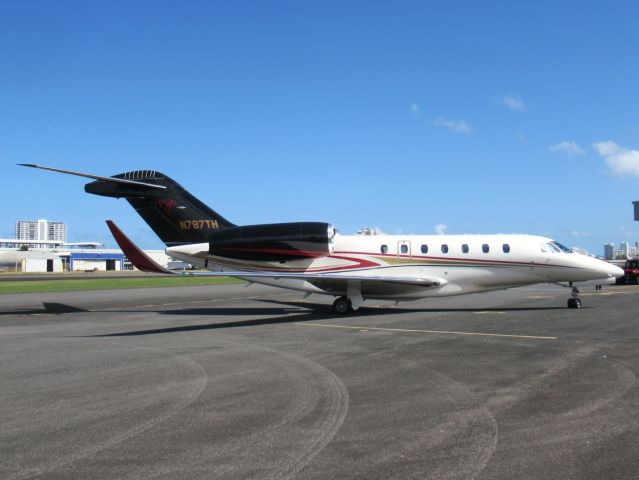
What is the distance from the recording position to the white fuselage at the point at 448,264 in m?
19.7

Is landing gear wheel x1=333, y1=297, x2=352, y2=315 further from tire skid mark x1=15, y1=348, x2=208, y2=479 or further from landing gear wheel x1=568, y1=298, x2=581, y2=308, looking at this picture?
tire skid mark x1=15, y1=348, x2=208, y2=479

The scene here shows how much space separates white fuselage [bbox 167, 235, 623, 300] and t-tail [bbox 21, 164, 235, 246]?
1.64 metres

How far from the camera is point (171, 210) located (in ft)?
69.3

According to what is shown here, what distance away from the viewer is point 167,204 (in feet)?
69.3

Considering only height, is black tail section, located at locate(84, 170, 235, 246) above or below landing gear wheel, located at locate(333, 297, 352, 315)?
above

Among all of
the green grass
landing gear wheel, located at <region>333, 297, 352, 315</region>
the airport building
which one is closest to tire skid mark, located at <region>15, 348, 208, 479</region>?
landing gear wheel, located at <region>333, 297, 352, 315</region>

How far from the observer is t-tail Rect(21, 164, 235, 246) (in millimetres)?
21047

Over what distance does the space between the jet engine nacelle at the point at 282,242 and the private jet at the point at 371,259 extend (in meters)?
0.04

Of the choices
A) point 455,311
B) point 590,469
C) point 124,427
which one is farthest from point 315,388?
point 455,311

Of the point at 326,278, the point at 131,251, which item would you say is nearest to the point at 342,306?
the point at 326,278

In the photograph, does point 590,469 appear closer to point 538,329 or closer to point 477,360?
point 477,360

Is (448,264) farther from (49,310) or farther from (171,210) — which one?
(49,310)

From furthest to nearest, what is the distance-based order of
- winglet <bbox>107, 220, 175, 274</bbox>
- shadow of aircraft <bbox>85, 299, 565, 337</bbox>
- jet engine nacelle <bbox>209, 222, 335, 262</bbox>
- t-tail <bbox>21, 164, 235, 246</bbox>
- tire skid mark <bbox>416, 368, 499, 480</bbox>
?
t-tail <bbox>21, 164, 235, 246</bbox> → jet engine nacelle <bbox>209, 222, 335, 262</bbox> → winglet <bbox>107, 220, 175, 274</bbox> → shadow of aircraft <bbox>85, 299, 565, 337</bbox> → tire skid mark <bbox>416, 368, 499, 480</bbox>

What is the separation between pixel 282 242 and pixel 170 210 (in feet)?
15.4
